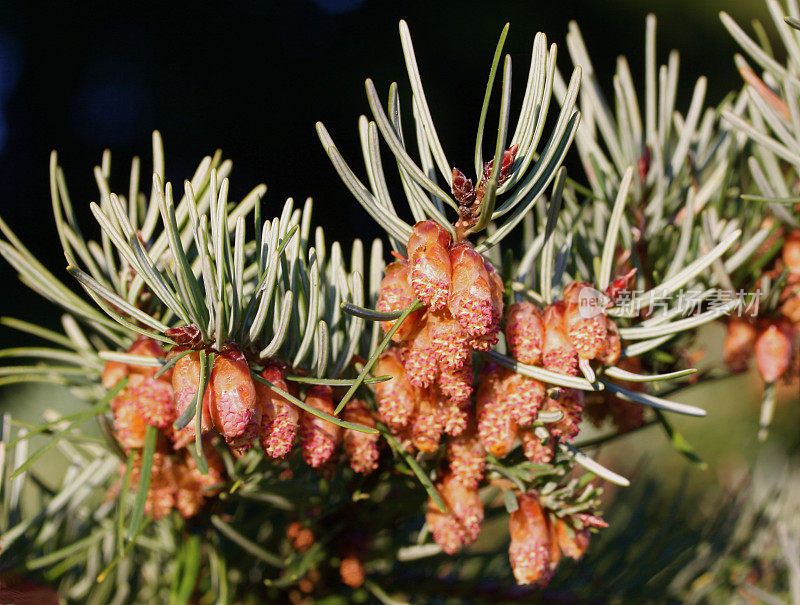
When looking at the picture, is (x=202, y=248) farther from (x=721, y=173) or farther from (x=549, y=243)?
(x=721, y=173)

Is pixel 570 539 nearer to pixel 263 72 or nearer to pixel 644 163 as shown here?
pixel 644 163

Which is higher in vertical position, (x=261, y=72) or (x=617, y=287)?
(x=261, y=72)

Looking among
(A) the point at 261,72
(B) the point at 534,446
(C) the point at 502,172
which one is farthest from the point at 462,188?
(A) the point at 261,72

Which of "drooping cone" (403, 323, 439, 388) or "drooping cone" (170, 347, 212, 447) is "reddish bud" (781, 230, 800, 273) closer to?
"drooping cone" (403, 323, 439, 388)

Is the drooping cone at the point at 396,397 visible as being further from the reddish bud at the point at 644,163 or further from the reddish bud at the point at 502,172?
the reddish bud at the point at 644,163

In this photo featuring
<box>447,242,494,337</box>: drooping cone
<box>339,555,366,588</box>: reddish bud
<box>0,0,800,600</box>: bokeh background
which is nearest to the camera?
<box>447,242,494,337</box>: drooping cone

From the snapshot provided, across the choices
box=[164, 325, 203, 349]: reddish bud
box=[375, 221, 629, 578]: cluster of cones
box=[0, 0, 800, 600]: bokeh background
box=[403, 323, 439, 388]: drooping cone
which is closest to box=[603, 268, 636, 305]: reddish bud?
A: box=[375, 221, 629, 578]: cluster of cones

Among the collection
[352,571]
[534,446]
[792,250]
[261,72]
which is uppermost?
[261,72]
